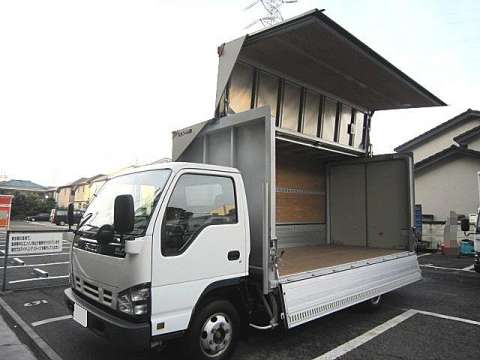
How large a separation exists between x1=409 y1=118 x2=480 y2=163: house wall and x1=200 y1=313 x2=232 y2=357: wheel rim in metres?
21.4

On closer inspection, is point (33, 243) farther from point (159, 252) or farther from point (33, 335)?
point (159, 252)

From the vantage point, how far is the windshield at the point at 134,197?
10.9 feet

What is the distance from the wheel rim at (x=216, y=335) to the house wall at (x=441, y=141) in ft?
70.4

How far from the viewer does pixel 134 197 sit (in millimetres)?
3668

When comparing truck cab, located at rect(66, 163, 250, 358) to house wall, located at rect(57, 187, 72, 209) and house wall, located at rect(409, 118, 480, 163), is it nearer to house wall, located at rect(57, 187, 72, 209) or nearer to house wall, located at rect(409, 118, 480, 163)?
house wall, located at rect(409, 118, 480, 163)


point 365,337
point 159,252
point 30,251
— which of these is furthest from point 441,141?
point 159,252

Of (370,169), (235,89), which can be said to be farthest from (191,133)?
(370,169)

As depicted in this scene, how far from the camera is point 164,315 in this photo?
3164 mm

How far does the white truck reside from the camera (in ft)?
10.5

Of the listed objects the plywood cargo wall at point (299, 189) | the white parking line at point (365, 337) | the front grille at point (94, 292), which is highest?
the plywood cargo wall at point (299, 189)

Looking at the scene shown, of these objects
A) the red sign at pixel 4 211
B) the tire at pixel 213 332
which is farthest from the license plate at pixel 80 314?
the red sign at pixel 4 211

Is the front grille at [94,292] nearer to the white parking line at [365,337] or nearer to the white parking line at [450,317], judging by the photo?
the white parking line at [365,337]

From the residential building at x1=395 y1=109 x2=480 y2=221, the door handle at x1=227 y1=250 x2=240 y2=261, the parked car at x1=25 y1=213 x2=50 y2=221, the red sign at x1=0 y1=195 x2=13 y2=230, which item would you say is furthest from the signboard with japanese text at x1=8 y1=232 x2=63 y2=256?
the parked car at x1=25 y1=213 x2=50 y2=221

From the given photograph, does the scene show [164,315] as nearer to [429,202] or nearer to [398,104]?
[398,104]
